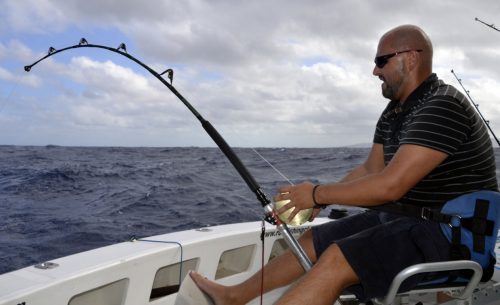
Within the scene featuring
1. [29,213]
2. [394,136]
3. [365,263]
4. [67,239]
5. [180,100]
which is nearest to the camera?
[365,263]

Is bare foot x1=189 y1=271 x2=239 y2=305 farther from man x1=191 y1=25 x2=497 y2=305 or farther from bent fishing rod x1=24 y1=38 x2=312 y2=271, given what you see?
bent fishing rod x1=24 y1=38 x2=312 y2=271

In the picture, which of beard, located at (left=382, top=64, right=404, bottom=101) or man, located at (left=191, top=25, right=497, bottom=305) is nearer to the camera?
man, located at (left=191, top=25, right=497, bottom=305)

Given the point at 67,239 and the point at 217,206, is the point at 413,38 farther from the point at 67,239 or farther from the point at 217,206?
the point at 217,206

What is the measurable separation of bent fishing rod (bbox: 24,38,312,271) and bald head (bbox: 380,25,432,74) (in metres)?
0.93

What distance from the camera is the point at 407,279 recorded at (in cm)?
186

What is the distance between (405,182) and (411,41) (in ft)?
2.34

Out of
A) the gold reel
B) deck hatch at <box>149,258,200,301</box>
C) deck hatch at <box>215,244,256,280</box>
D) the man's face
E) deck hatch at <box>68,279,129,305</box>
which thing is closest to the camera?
the gold reel

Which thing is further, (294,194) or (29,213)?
(29,213)

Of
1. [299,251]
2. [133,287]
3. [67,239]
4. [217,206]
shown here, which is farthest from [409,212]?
[217,206]

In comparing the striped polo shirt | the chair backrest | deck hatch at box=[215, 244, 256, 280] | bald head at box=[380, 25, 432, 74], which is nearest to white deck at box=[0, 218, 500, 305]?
deck hatch at box=[215, 244, 256, 280]

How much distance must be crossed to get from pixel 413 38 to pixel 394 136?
1.60ft

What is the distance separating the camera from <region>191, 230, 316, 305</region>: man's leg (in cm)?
227

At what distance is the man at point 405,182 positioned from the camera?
1.82 m

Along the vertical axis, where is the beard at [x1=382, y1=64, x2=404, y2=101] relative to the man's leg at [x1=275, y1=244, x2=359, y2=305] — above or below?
above
